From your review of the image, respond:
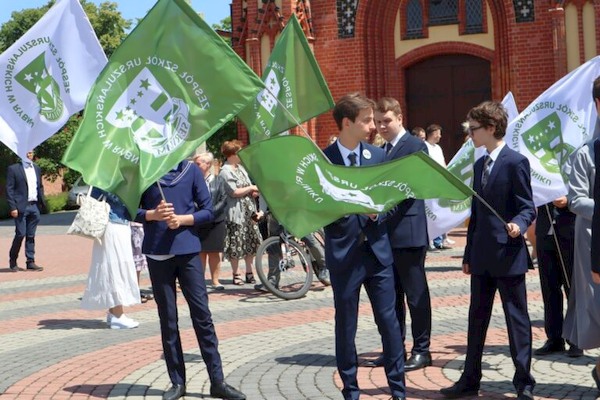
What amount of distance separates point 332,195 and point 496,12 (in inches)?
715

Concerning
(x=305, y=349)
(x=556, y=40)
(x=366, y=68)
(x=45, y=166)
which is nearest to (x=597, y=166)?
(x=305, y=349)

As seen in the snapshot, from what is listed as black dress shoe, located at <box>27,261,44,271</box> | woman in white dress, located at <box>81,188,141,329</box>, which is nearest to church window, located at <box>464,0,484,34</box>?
black dress shoe, located at <box>27,261,44,271</box>

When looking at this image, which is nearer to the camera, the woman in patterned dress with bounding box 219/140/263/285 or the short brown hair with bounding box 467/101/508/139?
the short brown hair with bounding box 467/101/508/139

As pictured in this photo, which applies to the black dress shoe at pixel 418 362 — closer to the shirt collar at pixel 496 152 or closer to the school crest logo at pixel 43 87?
the shirt collar at pixel 496 152

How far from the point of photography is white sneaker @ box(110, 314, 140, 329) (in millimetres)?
10794

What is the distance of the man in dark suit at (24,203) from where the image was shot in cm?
1819

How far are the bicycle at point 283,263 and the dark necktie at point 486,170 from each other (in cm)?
577

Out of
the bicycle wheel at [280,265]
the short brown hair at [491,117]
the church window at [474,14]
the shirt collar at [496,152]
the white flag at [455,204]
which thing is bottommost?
the bicycle wheel at [280,265]

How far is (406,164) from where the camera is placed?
6.44 m

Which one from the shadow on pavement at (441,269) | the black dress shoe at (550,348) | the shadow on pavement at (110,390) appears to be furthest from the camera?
the shadow on pavement at (441,269)

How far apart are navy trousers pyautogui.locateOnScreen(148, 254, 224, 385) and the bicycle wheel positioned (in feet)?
17.1

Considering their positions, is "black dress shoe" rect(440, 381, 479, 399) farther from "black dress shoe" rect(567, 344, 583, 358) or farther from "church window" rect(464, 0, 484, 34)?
"church window" rect(464, 0, 484, 34)

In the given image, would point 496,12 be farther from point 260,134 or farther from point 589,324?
point 589,324

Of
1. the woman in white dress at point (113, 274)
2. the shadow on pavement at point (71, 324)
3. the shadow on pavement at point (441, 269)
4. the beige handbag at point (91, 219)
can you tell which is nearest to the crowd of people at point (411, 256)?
the beige handbag at point (91, 219)
